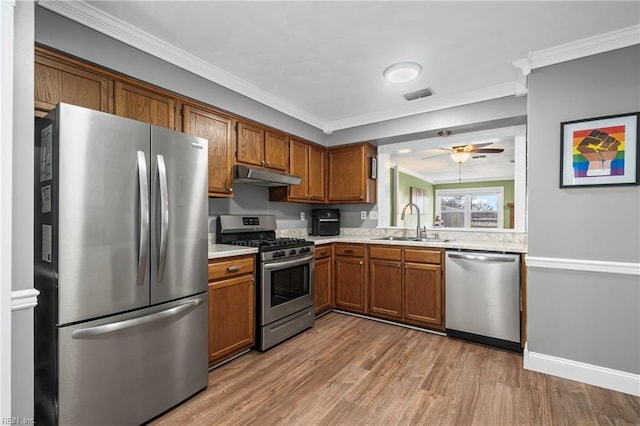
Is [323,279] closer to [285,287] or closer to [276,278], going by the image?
[285,287]

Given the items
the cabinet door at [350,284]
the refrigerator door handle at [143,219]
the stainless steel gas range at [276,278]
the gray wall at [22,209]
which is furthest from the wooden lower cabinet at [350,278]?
the gray wall at [22,209]

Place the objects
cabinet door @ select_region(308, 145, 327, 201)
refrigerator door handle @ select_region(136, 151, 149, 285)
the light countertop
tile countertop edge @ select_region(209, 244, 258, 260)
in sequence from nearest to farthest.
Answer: refrigerator door handle @ select_region(136, 151, 149, 285) < tile countertop edge @ select_region(209, 244, 258, 260) < the light countertop < cabinet door @ select_region(308, 145, 327, 201)

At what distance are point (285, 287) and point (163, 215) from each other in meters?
1.50

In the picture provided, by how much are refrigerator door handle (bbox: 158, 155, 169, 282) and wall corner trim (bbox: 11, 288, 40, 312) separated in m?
0.59

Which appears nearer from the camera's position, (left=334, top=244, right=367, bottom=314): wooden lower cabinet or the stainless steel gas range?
the stainless steel gas range

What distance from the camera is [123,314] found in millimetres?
1670

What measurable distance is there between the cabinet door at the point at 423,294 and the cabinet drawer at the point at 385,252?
143 millimetres

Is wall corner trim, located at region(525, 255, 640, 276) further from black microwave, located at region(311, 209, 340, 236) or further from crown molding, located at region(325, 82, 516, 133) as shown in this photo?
black microwave, located at region(311, 209, 340, 236)

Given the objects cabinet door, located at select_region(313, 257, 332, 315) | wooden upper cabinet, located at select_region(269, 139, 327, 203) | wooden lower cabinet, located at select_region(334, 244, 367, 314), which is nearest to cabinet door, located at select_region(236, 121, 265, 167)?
wooden upper cabinet, located at select_region(269, 139, 327, 203)

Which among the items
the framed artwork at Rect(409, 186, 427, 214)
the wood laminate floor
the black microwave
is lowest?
the wood laminate floor

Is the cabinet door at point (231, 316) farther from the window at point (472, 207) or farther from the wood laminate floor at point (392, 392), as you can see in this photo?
the window at point (472, 207)

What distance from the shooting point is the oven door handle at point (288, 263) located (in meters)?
2.77

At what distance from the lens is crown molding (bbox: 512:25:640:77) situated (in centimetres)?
210

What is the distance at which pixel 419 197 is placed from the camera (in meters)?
7.16
